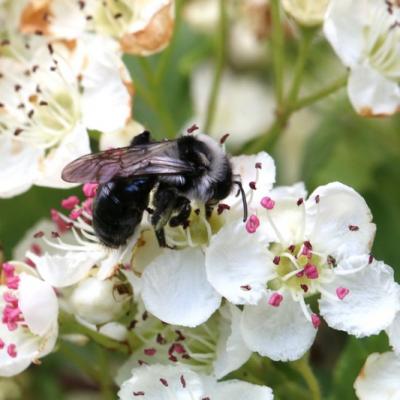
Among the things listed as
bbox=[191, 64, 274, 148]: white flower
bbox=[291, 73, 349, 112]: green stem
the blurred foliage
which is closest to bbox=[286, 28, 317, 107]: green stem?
bbox=[291, 73, 349, 112]: green stem

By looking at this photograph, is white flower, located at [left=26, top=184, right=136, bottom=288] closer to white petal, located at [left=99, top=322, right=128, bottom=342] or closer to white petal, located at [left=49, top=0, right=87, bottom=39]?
white petal, located at [left=99, top=322, right=128, bottom=342]

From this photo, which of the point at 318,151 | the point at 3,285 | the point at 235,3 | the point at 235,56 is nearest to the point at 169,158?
the point at 3,285

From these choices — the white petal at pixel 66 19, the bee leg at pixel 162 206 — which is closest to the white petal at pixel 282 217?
the bee leg at pixel 162 206

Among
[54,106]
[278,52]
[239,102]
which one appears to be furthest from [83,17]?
[239,102]

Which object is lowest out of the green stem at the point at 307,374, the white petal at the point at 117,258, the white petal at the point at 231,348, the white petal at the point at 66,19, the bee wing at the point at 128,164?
the green stem at the point at 307,374

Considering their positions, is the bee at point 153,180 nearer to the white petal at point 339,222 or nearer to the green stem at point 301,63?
the white petal at point 339,222

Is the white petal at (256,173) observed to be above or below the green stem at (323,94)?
above
